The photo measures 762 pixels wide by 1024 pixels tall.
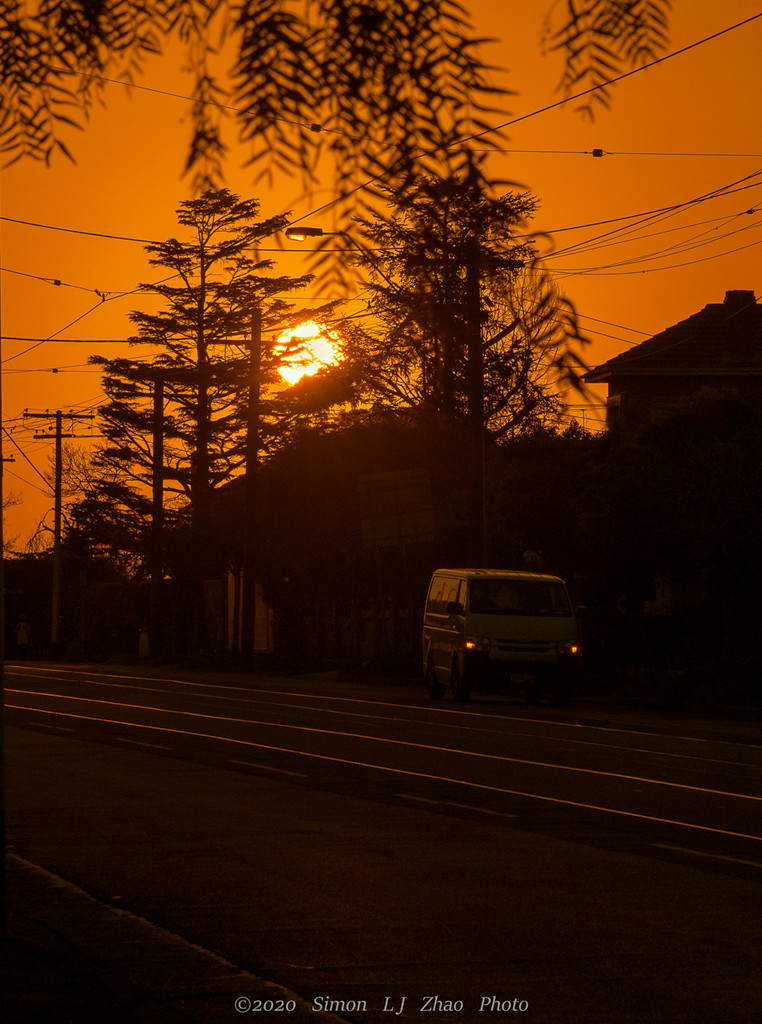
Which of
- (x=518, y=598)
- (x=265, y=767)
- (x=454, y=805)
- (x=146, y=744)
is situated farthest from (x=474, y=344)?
(x=518, y=598)

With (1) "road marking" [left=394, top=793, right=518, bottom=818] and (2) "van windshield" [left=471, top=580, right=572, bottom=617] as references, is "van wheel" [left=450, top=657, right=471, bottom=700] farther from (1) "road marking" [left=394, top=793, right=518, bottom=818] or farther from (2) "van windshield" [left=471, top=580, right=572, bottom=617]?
(1) "road marking" [left=394, top=793, right=518, bottom=818]

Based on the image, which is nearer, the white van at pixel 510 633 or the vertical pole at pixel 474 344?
the vertical pole at pixel 474 344

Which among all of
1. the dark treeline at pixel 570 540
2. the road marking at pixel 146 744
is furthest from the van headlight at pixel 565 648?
the road marking at pixel 146 744

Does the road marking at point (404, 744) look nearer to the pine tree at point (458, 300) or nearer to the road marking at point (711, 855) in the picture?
the road marking at point (711, 855)

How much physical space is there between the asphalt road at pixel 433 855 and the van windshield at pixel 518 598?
5299mm

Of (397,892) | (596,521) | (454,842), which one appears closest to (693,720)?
(596,521)

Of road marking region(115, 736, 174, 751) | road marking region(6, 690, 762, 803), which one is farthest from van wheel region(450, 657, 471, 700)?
road marking region(115, 736, 174, 751)

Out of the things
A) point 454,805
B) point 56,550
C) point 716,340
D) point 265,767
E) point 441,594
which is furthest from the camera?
point 56,550

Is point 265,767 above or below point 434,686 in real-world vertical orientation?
below

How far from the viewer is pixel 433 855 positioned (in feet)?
29.5

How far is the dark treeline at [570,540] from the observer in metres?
24.8

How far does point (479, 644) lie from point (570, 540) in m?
6.53

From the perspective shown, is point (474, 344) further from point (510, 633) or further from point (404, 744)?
point (510, 633)

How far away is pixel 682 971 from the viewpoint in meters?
6.10
